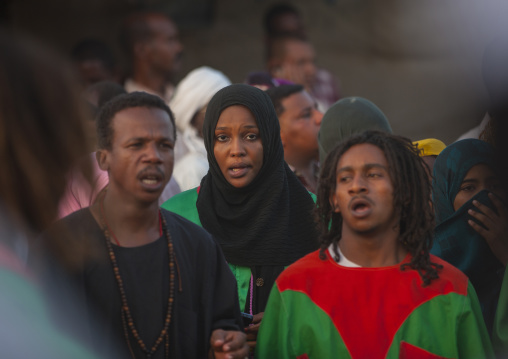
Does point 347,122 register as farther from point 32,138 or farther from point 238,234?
point 32,138

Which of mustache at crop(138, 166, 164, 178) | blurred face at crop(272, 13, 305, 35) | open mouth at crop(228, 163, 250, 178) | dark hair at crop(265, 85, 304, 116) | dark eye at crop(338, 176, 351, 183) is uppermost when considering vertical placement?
blurred face at crop(272, 13, 305, 35)

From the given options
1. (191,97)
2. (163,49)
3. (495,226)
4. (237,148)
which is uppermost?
(163,49)

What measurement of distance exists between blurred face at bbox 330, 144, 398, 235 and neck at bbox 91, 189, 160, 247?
81 centimetres

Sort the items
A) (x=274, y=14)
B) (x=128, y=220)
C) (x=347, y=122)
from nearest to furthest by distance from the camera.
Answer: (x=128, y=220) → (x=347, y=122) → (x=274, y=14)

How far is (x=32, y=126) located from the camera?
175cm

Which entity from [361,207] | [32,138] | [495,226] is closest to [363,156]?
[361,207]

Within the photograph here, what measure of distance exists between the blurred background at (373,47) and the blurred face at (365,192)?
5.08 meters

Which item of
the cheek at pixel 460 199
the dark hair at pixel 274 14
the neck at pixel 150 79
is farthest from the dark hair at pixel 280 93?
the dark hair at pixel 274 14

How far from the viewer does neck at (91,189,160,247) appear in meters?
3.26

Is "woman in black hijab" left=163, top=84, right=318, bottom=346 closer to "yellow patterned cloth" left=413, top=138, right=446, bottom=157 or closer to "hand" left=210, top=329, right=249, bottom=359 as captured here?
"hand" left=210, top=329, right=249, bottom=359

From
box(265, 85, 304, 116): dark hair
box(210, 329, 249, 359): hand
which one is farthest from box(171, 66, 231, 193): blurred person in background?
box(210, 329, 249, 359): hand

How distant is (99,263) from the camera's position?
3.13 m

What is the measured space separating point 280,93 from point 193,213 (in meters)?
1.43

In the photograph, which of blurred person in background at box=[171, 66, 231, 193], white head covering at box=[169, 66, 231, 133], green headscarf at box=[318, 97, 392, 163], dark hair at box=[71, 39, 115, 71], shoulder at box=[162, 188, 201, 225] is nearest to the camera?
shoulder at box=[162, 188, 201, 225]
